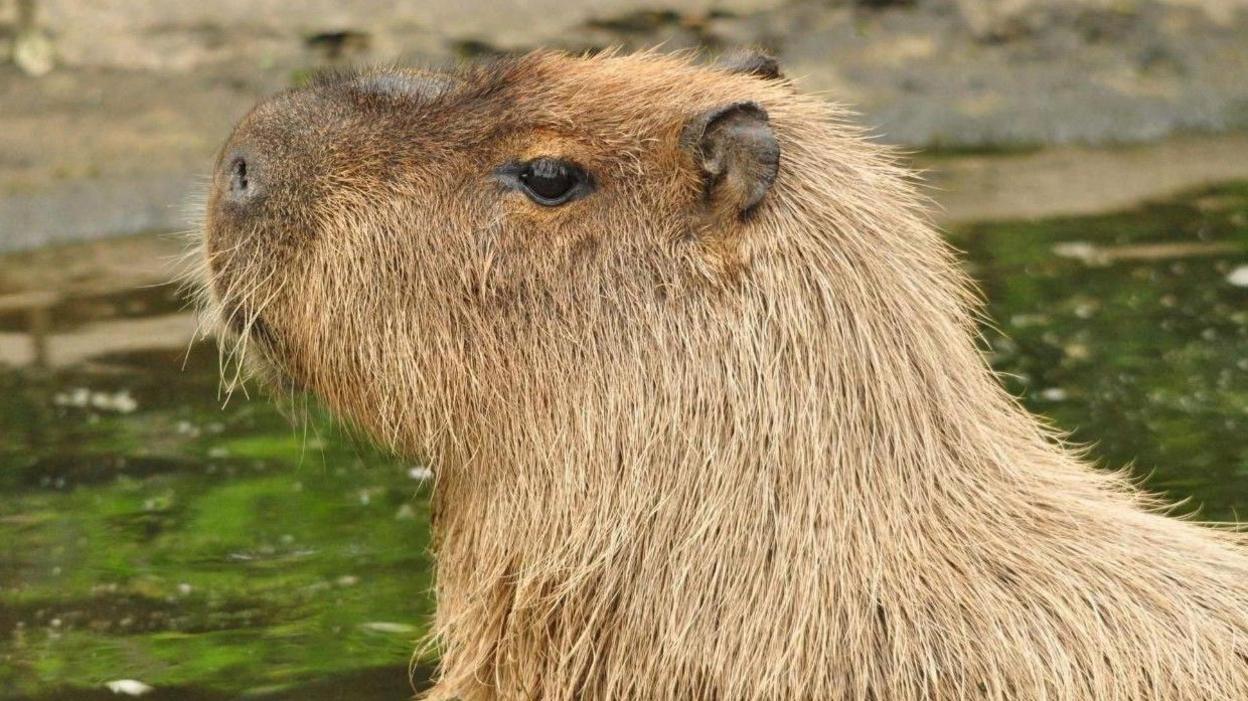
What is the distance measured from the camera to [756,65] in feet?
11.5

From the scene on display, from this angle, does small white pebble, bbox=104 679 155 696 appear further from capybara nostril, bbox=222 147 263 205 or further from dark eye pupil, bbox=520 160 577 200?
dark eye pupil, bbox=520 160 577 200

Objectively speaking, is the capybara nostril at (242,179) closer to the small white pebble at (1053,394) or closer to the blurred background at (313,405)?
the blurred background at (313,405)

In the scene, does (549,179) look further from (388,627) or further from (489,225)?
(388,627)

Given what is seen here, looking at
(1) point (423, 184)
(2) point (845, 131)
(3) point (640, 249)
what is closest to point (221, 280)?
(1) point (423, 184)

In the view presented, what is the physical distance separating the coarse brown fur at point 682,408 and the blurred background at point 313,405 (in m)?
0.57

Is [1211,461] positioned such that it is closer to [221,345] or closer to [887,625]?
[887,625]

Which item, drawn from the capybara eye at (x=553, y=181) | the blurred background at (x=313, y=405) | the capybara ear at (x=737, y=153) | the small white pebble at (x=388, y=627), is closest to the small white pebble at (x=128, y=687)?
the blurred background at (x=313, y=405)

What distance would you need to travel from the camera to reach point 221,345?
3410mm

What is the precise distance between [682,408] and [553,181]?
0.43 metres

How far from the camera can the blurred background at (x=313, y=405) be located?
4559 millimetres

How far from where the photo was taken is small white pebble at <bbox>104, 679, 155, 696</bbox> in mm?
4035

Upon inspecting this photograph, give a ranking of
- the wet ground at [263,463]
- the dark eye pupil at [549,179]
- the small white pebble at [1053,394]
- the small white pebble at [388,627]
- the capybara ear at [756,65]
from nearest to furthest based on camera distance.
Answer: the dark eye pupil at [549,179] → the capybara ear at [756,65] → the wet ground at [263,463] → the small white pebble at [388,627] → the small white pebble at [1053,394]

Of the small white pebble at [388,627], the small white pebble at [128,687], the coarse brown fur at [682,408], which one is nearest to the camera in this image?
the coarse brown fur at [682,408]

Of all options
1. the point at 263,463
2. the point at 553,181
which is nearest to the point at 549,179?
the point at 553,181
